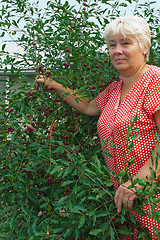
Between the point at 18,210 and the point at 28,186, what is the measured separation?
168mm

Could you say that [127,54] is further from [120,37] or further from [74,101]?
[74,101]

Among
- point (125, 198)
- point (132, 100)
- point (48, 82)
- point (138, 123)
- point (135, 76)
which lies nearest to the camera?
point (125, 198)

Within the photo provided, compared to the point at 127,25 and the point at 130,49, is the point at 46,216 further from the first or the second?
the point at 127,25

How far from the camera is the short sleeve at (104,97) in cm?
237

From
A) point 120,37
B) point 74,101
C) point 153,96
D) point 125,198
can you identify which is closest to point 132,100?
point 153,96

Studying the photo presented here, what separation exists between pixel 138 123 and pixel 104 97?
21.9 inches

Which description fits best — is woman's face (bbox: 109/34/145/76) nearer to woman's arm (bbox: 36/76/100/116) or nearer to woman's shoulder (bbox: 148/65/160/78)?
woman's shoulder (bbox: 148/65/160/78)

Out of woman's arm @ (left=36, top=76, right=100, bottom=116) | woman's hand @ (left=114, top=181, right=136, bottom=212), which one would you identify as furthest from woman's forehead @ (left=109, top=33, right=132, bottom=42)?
woman's hand @ (left=114, top=181, right=136, bottom=212)

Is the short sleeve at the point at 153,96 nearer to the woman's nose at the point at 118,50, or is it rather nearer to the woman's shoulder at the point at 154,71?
the woman's shoulder at the point at 154,71

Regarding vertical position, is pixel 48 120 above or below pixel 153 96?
below

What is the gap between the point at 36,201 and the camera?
2.13 m

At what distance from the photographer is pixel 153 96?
6.27 ft

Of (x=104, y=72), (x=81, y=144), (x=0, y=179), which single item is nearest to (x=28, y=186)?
(x=0, y=179)

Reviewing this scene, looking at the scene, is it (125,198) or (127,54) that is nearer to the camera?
(125,198)
